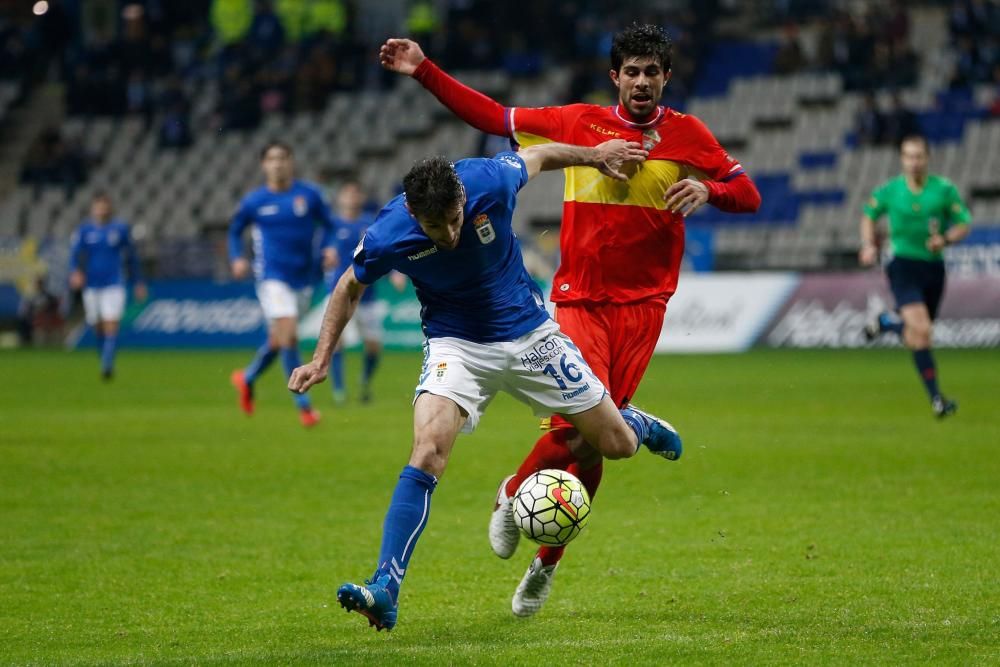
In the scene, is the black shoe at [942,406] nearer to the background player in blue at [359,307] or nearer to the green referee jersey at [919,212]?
the green referee jersey at [919,212]

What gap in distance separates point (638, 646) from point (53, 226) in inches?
1221

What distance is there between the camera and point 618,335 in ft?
23.0

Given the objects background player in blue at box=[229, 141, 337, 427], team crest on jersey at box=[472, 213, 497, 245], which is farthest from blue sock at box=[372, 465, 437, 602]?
background player in blue at box=[229, 141, 337, 427]

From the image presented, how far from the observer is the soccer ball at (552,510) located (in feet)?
19.1

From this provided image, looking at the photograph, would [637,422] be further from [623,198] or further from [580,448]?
[623,198]

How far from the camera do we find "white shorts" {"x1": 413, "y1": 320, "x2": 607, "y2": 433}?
6000 millimetres

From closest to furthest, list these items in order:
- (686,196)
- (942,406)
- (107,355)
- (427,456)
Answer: (427,456), (686,196), (942,406), (107,355)

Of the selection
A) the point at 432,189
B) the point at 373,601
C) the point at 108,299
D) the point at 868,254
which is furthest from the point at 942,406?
the point at 108,299

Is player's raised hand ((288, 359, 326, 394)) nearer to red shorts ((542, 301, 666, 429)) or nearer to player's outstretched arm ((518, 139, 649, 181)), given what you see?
player's outstretched arm ((518, 139, 649, 181))

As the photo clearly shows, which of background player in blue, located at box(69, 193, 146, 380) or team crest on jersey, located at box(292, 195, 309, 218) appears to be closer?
team crest on jersey, located at box(292, 195, 309, 218)

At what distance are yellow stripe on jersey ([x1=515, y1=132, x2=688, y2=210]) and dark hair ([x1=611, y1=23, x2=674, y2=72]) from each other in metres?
0.49

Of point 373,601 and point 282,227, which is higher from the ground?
point 373,601

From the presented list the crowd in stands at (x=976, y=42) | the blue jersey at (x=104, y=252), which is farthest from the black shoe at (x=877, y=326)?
the crowd in stands at (x=976, y=42)

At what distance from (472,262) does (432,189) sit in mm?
544
